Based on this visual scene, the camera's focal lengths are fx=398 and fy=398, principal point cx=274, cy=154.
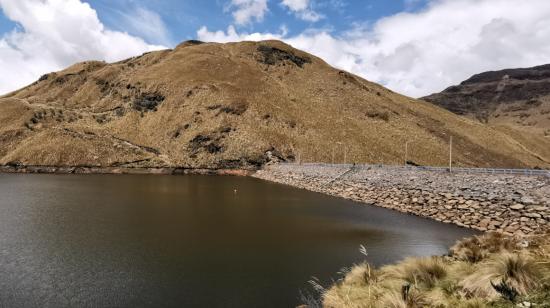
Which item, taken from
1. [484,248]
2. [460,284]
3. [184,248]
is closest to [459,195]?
[484,248]

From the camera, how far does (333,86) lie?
162500mm

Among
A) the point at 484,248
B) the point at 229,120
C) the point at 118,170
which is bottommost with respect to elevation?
the point at 118,170

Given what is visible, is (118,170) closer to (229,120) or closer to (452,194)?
(229,120)

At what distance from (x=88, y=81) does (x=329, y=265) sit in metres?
184

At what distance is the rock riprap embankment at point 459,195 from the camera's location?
33125 mm

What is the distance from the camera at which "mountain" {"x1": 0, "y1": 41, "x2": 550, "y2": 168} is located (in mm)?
112688

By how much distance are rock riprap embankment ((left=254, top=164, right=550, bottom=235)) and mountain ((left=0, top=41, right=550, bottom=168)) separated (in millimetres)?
51407

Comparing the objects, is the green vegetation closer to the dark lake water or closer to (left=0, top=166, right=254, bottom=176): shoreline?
the dark lake water

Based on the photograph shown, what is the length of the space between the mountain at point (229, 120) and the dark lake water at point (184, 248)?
222 ft

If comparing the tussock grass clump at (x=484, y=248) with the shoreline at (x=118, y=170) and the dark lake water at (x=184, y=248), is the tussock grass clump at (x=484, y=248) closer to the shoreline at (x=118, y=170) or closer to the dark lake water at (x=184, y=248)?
the dark lake water at (x=184, y=248)

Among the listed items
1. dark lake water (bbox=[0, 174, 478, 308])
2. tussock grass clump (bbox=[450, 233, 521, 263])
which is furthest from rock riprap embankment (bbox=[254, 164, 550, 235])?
tussock grass clump (bbox=[450, 233, 521, 263])

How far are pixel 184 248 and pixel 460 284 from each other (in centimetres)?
1784

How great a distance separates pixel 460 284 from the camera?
36.8 ft

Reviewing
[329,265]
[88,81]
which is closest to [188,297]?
[329,265]
